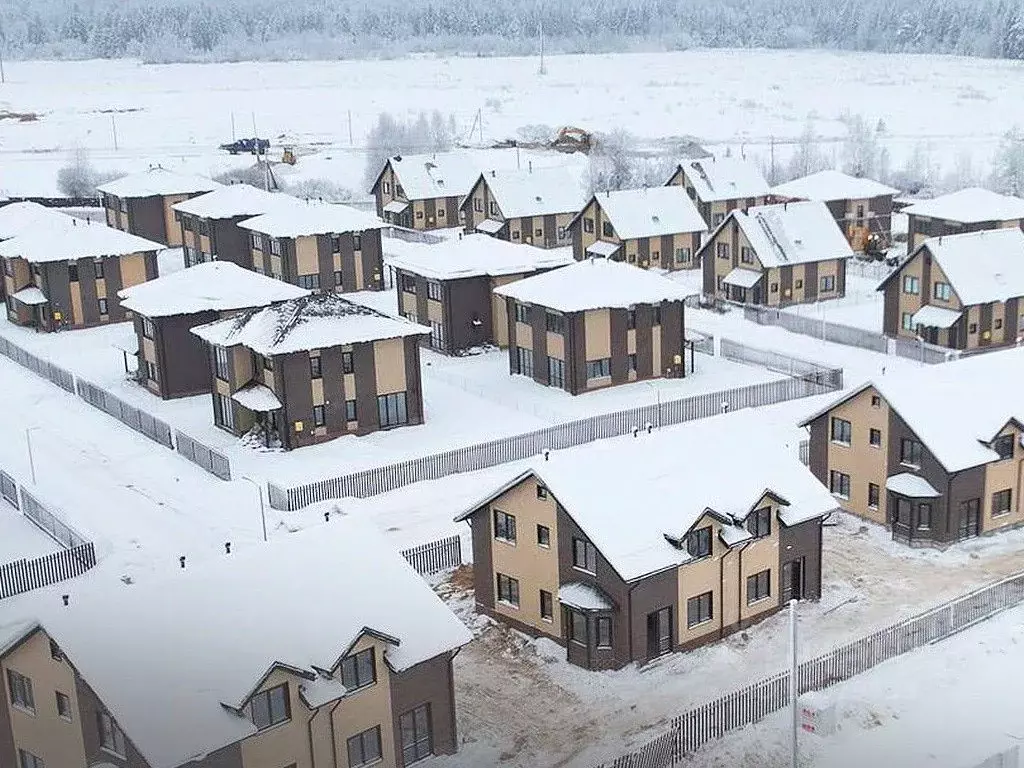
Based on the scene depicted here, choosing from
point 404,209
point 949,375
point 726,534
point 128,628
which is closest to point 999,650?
point 726,534

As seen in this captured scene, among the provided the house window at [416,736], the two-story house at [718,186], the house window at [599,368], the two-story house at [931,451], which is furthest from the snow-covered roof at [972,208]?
the house window at [416,736]

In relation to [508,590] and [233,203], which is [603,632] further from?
[233,203]

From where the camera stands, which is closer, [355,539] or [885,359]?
[355,539]

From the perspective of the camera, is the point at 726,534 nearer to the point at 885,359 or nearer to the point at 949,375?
the point at 949,375

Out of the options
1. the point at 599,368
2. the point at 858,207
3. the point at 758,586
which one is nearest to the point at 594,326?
the point at 599,368

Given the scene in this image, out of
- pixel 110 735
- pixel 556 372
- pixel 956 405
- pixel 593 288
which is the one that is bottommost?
pixel 556 372

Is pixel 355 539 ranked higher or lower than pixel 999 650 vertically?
higher

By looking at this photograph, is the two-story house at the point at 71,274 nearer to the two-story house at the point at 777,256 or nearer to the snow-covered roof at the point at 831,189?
the two-story house at the point at 777,256

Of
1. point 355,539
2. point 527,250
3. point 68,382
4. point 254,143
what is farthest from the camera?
point 254,143

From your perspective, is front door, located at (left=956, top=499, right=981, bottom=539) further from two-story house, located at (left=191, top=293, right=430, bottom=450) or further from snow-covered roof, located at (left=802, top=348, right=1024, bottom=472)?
A: two-story house, located at (left=191, top=293, right=430, bottom=450)
